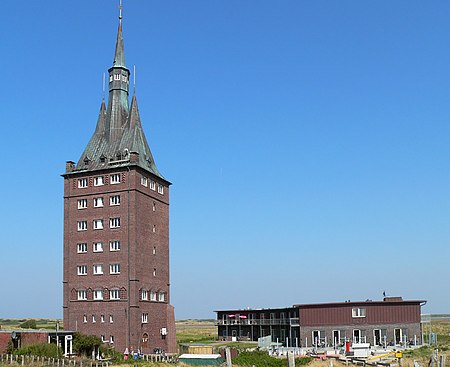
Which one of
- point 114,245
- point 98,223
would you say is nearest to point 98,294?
point 114,245

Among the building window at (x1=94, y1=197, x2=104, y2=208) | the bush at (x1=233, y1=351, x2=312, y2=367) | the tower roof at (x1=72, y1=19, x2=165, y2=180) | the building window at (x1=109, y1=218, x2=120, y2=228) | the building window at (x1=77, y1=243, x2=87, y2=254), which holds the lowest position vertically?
the bush at (x1=233, y1=351, x2=312, y2=367)

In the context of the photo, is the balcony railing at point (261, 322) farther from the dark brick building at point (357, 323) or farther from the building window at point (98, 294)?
the building window at point (98, 294)

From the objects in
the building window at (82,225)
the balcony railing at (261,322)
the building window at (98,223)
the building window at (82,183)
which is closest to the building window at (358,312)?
the balcony railing at (261,322)

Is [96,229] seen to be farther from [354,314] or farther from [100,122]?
[354,314]

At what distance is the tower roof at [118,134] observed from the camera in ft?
253

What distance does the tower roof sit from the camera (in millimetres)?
77250

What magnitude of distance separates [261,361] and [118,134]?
3433 cm

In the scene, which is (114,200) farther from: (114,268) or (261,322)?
(261,322)

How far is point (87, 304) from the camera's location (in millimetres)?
73688

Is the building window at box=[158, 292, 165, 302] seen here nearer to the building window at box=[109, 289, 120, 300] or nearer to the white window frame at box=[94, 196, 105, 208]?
the building window at box=[109, 289, 120, 300]

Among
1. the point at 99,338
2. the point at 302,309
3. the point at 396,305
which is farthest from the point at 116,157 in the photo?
the point at 396,305

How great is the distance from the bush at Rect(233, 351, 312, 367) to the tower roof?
25.9 meters

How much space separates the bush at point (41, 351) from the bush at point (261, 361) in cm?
1615

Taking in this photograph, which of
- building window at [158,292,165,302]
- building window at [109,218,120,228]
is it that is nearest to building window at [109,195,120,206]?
building window at [109,218,120,228]
